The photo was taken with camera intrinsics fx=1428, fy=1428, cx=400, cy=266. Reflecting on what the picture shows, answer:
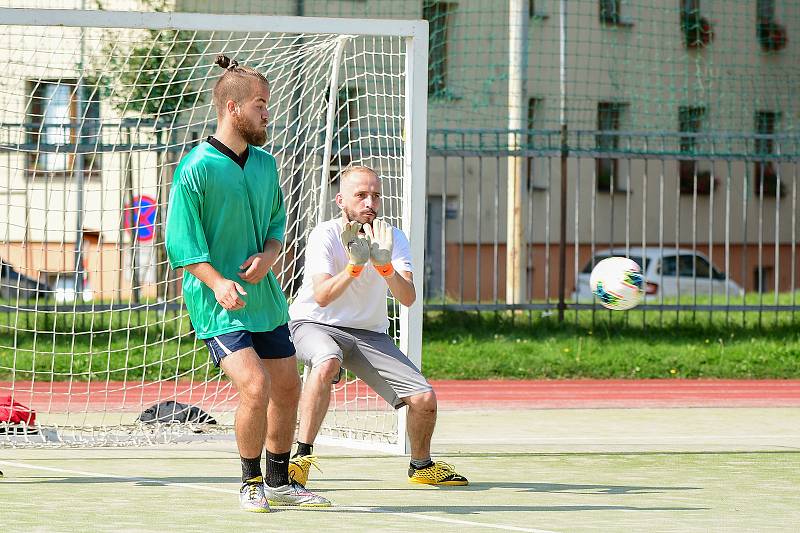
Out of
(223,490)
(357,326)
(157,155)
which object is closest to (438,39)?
(157,155)

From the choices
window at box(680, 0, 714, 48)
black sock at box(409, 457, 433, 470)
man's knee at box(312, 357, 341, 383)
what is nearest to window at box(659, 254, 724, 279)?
window at box(680, 0, 714, 48)

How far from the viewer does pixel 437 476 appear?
24.8 ft

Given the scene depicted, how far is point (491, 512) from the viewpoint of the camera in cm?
658

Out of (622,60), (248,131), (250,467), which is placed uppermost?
(622,60)

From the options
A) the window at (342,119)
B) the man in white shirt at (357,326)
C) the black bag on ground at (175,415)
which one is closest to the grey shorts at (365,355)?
the man in white shirt at (357,326)

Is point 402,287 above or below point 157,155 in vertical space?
below

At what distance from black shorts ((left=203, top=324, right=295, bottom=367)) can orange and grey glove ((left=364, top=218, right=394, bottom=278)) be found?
69 cm

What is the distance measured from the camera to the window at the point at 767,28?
74.6 ft

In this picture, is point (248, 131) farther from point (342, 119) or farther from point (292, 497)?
point (342, 119)

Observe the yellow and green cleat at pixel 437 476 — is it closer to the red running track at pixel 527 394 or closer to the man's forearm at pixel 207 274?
the man's forearm at pixel 207 274

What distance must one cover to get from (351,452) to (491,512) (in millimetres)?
2647

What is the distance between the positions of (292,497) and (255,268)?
1155 mm

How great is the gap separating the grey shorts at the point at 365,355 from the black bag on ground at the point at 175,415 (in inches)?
73.4

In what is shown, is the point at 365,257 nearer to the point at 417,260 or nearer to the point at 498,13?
the point at 417,260
